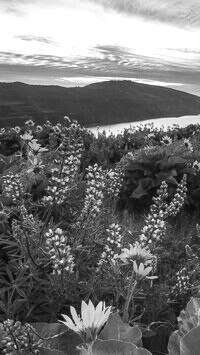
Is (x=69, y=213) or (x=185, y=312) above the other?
(x=185, y=312)

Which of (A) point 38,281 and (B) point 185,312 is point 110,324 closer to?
(B) point 185,312

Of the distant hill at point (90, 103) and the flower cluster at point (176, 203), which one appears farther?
the distant hill at point (90, 103)

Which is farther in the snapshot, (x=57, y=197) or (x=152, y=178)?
(x=152, y=178)

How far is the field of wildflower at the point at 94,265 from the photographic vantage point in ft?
4.98

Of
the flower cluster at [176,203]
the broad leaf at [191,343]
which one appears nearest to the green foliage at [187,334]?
the broad leaf at [191,343]

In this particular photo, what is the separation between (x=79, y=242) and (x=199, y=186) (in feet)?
12.7

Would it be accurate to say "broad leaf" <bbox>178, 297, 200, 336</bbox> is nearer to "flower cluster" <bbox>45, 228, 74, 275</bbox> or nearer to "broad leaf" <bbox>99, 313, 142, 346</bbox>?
"broad leaf" <bbox>99, 313, 142, 346</bbox>

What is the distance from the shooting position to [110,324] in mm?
1521

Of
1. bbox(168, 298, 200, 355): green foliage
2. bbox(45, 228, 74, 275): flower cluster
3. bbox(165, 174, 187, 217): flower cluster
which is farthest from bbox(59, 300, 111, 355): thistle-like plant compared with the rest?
bbox(165, 174, 187, 217): flower cluster

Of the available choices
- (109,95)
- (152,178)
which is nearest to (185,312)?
(152,178)

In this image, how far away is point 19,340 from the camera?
4.98 ft

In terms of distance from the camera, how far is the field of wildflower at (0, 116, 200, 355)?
1.52 meters

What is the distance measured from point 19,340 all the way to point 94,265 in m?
1.87

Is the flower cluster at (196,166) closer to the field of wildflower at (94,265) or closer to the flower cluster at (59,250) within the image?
the field of wildflower at (94,265)
